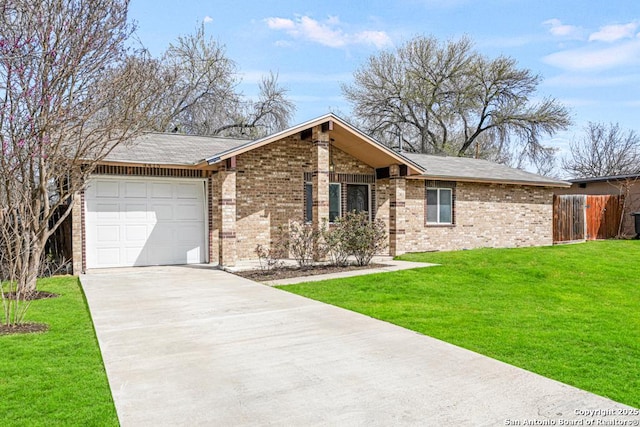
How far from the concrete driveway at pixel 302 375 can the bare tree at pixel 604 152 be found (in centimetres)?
3805

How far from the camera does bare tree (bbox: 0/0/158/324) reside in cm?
719

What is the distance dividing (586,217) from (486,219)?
18.6 feet

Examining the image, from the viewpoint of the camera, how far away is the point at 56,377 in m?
4.30

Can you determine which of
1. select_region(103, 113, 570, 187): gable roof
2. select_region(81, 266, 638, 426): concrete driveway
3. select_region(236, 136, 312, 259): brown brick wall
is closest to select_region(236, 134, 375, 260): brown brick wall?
select_region(236, 136, 312, 259): brown brick wall

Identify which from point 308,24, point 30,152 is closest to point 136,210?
point 30,152

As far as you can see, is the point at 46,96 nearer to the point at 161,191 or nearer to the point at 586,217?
the point at 161,191

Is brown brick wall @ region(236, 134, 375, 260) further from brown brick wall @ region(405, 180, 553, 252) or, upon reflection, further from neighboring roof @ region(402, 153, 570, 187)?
neighboring roof @ region(402, 153, 570, 187)

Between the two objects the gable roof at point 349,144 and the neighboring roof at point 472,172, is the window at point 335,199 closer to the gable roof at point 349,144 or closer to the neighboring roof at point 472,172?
the gable roof at point 349,144

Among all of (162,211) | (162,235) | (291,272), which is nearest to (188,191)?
(162,211)

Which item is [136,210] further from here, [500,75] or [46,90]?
[500,75]

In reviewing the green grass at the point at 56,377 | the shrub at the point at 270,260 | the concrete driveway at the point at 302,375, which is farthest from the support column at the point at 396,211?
the green grass at the point at 56,377

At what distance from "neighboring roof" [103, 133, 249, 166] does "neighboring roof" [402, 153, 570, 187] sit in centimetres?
626

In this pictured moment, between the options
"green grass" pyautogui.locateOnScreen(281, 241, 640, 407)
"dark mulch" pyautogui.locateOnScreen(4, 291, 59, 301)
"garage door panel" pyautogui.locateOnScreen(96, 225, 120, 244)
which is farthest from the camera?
"garage door panel" pyautogui.locateOnScreen(96, 225, 120, 244)

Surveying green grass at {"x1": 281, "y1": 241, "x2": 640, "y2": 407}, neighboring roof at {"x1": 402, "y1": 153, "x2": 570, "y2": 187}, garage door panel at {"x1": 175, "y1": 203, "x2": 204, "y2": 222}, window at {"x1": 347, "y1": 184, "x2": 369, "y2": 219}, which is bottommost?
green grass at {"x1": 281, "y1": 241, "x2": 640, "y2": 407}
